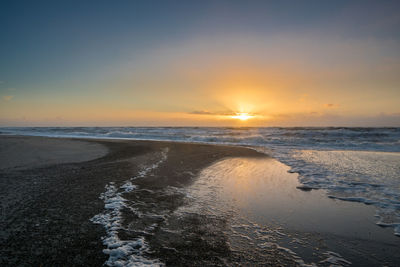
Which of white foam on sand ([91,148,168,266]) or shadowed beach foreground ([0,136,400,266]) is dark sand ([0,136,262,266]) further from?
white foam on sand ([91,148,168,266])

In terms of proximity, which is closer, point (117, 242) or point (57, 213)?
point (117, 242)

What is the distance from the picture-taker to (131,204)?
5934mm

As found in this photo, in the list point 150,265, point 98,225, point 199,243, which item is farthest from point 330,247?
point 98,225

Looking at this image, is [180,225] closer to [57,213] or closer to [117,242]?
[117,242]

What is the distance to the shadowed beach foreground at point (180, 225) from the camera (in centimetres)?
363

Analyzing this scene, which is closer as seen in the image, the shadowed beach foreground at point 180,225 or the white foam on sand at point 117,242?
the white foam on sand at point 117,242

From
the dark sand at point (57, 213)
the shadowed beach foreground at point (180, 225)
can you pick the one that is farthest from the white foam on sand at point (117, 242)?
the dark sand at point (57, 213)

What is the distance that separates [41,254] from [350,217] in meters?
6.73

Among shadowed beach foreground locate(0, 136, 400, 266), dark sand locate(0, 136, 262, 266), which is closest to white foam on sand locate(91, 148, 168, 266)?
shadowed beach foreground locate(0, 136, 400, 266)

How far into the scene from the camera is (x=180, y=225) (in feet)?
15.7

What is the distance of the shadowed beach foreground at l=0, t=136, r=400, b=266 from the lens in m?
3.63

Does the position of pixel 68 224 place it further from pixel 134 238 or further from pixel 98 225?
pixel 134 238

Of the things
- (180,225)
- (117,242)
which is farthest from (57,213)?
(180,225)

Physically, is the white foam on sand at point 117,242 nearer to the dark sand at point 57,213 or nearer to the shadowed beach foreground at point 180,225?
the shadowed beach foreground at point 180,225
